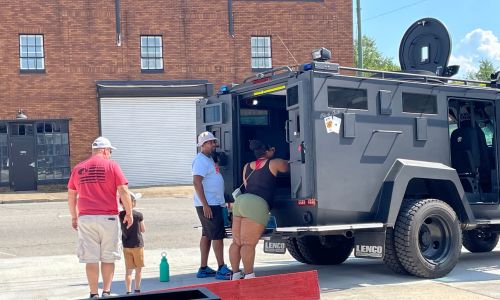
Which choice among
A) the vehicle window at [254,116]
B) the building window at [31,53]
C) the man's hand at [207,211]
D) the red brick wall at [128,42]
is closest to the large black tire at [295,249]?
the vehicle window at [254,116]

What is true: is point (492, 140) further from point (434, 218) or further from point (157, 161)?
point (157, 161)

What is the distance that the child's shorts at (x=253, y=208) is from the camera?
298 inches

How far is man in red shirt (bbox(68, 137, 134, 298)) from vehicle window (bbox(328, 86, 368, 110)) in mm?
2532

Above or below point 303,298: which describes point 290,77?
above

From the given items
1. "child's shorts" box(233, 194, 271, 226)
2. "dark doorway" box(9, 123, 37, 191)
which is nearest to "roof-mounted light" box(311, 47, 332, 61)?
"child's shorts" box(233, 194, 271, 226)

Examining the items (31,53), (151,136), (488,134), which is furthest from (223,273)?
(31,53)

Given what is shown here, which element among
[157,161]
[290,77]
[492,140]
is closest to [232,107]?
[290,77]

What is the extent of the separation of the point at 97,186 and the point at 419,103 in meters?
4.08

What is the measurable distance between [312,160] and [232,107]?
202cm

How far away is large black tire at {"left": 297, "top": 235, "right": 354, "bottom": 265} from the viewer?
31.4 ft

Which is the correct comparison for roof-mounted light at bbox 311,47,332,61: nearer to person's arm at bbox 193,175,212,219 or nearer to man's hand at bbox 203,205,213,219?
person's arm at bbox 193,175,212,219

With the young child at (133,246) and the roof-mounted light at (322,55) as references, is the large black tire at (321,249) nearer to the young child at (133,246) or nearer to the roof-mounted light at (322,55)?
the roof-mounted light at (322,55)

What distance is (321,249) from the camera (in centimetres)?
960

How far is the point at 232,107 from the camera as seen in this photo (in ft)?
29.7
